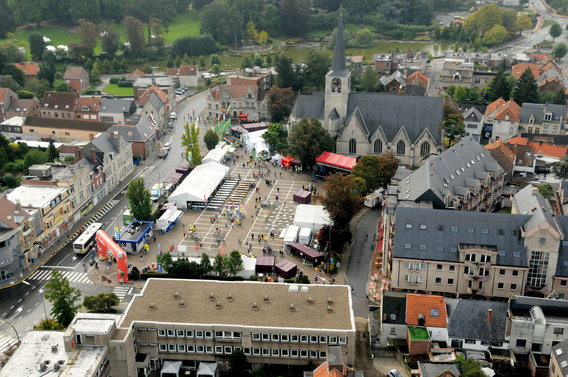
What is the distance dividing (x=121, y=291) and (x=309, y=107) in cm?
5629

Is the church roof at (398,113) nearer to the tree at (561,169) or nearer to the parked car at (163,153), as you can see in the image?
the tree at (561,169)

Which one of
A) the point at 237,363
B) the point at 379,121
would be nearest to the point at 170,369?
the point at 237,363

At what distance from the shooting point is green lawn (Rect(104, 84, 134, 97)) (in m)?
166

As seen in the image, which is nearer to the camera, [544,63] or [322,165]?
[322,165]

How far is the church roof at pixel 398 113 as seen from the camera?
108812mm

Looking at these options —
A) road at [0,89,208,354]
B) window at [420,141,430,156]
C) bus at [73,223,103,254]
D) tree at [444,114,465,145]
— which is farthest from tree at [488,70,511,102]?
bus at [73,223,103,254]

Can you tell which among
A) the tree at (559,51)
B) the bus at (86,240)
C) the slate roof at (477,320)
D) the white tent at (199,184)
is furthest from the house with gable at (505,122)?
the tree at (559,51)

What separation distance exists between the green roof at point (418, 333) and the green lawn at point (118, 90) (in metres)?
120

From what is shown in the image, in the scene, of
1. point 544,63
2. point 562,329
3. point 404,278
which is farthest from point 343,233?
point 544,63

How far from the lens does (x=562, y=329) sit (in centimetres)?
5975

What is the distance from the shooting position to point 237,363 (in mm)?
60750

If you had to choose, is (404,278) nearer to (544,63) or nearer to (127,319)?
(127,319)

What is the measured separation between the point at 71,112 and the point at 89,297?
7753 cm

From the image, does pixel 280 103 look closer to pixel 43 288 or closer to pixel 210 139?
pixel 210 139
